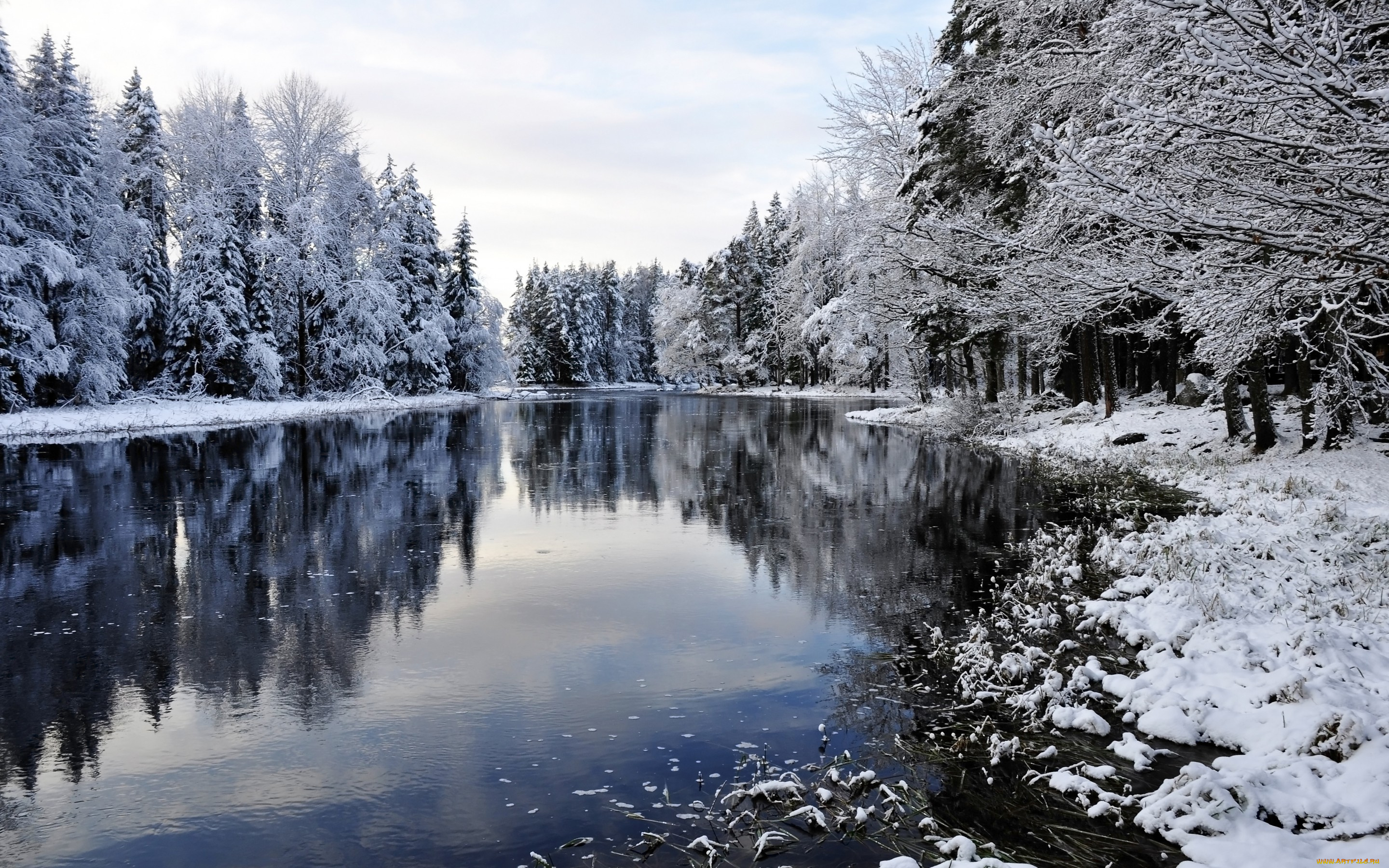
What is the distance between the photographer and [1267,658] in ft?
21.4

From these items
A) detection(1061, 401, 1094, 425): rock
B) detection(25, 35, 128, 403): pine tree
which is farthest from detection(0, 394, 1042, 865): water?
detection(25, 35, 128, 403): pine tree

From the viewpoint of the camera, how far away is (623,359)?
385ft

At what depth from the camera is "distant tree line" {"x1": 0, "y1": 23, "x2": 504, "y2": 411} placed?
105 ft

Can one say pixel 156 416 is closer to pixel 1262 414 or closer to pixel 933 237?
pixel 933 237

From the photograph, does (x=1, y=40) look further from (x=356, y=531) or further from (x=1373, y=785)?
(x=1373, y=785)

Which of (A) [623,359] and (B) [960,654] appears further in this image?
(A) [623,359]

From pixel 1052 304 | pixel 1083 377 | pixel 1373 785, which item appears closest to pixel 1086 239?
pixel 1052 304

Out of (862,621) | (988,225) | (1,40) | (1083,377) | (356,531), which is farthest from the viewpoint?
(1,40)

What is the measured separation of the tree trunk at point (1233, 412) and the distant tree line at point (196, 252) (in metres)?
37.4

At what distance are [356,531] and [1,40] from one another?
109 ft

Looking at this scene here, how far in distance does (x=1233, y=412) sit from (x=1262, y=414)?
56.3 inches

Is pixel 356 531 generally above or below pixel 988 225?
below

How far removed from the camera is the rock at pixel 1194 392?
24266 millimetres

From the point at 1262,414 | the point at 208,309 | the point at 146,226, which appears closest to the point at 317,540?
the point at 1262,414
